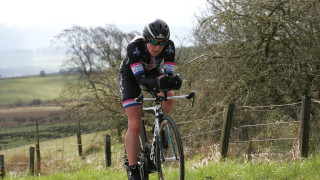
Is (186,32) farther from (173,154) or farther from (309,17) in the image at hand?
(173,154)

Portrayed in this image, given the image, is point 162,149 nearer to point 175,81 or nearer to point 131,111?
point 131,111

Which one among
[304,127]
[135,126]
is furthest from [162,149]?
[304,127]

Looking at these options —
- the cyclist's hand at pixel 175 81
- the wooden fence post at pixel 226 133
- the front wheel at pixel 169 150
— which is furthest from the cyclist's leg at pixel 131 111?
the wooden fence post at pixel 226 133

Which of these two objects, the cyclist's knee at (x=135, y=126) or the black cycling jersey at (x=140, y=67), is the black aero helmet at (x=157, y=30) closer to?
the black cycling jersey at (x=140, y=67)

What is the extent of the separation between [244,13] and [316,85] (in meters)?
2.82

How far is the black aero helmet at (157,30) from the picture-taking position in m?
3.97

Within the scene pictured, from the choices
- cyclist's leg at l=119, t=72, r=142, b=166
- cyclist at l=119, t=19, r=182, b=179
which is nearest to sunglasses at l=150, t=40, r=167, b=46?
cyclist at l=119, t=19, r=182, b=179

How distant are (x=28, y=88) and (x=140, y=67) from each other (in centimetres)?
11498

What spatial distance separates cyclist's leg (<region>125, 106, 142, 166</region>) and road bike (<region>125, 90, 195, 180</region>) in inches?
3.3

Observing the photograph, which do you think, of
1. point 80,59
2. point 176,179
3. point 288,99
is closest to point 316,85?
point 288,99

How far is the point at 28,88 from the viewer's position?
4392 inches

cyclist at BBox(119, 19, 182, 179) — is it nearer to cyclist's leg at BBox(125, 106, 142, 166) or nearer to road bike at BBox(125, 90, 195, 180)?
cyclist's leg at BBox(125, 106, 142, 166)

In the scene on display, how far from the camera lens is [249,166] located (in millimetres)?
5309

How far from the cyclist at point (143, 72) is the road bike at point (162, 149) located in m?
0.13
